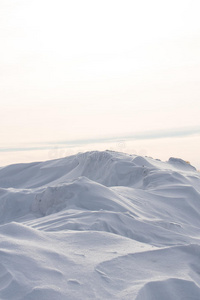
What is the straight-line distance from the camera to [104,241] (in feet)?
10.8

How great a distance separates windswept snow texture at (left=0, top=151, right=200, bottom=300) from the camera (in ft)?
8.28

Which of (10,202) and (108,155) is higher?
(108,155)

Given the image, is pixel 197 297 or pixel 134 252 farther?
pixel 134 252

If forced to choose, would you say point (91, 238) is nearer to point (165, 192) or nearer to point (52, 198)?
point (52, 198)

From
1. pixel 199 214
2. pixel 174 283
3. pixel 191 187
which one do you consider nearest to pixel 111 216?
pixel 174 283

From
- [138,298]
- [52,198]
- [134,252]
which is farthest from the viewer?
[52,198]

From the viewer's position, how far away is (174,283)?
2701 millimetres

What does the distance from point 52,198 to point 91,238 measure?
2239 millimetres

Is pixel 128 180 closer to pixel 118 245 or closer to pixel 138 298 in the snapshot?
pixel 118 245

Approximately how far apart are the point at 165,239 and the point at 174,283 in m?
1.24

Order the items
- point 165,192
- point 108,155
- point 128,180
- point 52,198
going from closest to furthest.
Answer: point 52,198 < point 165,192 < point 128,180 < point 108,155

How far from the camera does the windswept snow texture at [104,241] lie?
2.52 metres

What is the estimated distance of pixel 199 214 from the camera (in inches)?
218

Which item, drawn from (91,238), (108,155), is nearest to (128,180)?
(108,155)
